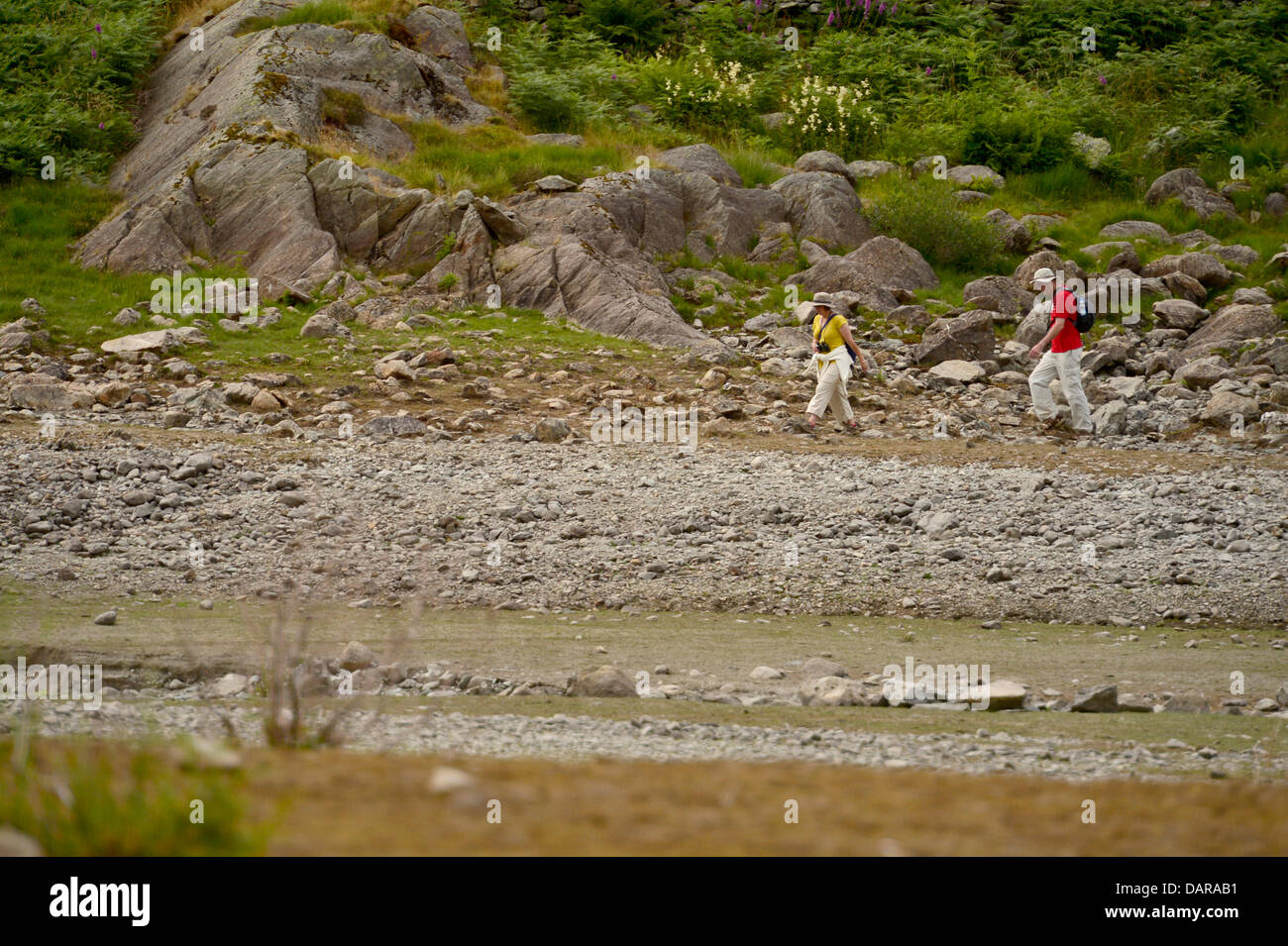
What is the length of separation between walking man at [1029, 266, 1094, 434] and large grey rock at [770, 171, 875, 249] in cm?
730

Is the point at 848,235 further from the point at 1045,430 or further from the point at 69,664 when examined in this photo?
the point at 69,664

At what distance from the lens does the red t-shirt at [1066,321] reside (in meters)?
15.9

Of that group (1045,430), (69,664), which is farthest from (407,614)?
(1045,430)

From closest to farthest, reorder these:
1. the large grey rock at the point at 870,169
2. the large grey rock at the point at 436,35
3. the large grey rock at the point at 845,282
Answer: the large grey rock at the point at 845,282 → the large grey rock at the point at 870,169 → the large grey rock at the point at 436,35

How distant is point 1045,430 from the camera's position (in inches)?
645

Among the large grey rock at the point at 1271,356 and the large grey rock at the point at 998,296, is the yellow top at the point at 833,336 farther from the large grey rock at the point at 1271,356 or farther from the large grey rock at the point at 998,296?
the large grey rock at the point at 1271,356

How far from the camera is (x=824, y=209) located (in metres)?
23.6

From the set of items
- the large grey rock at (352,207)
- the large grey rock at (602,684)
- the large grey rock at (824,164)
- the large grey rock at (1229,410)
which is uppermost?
the large grey rock at (824,164)

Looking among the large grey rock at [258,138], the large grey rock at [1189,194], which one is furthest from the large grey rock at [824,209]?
the large grey rock at [1189,194]

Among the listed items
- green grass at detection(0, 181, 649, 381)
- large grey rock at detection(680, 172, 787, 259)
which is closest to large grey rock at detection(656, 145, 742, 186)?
large grey rock at detection(680, 172, 787, 259)

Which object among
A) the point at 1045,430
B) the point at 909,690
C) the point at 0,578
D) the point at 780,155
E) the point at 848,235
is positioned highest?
the point at 780,155

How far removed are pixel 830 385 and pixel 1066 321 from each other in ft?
10.8

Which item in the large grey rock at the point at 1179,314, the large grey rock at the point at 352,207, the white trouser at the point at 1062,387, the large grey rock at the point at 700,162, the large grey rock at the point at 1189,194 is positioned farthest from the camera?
the large grey rock at the point at 1189,194

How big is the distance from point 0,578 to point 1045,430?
41.6ft
